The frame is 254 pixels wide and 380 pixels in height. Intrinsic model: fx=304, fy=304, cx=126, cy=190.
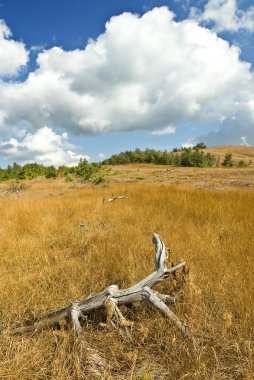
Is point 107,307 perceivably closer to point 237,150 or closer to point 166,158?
point 166,158

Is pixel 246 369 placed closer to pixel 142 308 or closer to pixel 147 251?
pixel 142 308

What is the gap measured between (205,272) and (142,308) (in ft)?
3.61

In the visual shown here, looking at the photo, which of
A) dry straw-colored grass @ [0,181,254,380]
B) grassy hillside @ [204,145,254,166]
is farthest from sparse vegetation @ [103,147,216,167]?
dry straw-colored grass @ [0,181,254,380]

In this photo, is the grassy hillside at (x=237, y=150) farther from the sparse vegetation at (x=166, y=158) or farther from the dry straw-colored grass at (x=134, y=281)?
the dry straw-colored grass at (x=134, y=281)

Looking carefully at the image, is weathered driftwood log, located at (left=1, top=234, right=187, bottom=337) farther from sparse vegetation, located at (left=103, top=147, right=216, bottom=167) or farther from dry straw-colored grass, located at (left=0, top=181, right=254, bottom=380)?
sparse vegetation, located at (left=103, top=147, right=216, bottom=167)

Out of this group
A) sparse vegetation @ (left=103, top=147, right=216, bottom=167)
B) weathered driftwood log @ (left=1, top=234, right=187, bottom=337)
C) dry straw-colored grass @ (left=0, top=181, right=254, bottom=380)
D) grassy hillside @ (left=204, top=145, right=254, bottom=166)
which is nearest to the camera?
dry straw-colored grass @ (left=0, top=181, right=254, bottom=380)

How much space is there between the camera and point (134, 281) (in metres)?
3.93

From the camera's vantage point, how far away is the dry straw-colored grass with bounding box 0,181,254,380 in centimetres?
247

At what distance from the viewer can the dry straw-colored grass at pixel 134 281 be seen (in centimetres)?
247

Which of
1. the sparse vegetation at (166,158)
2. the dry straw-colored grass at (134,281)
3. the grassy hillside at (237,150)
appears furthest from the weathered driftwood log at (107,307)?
the grassy hillside at (237,150)

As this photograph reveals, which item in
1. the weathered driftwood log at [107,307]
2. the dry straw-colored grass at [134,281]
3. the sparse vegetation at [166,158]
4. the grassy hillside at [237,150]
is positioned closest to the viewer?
the dry straw-colored grass at [134,281]

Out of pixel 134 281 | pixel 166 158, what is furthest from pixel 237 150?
pixel 134 281

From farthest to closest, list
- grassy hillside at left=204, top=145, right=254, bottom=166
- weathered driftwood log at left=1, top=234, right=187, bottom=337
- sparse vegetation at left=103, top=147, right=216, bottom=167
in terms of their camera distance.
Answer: grassy hillside at left=204, top=145, right=254, bottom=166 → sparse vegetation at left=103, top=147, right=216, bottom=167 → weathered driftwood log at left=1, top=234, right=187, bottom=337

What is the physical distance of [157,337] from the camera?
286 centimetres
